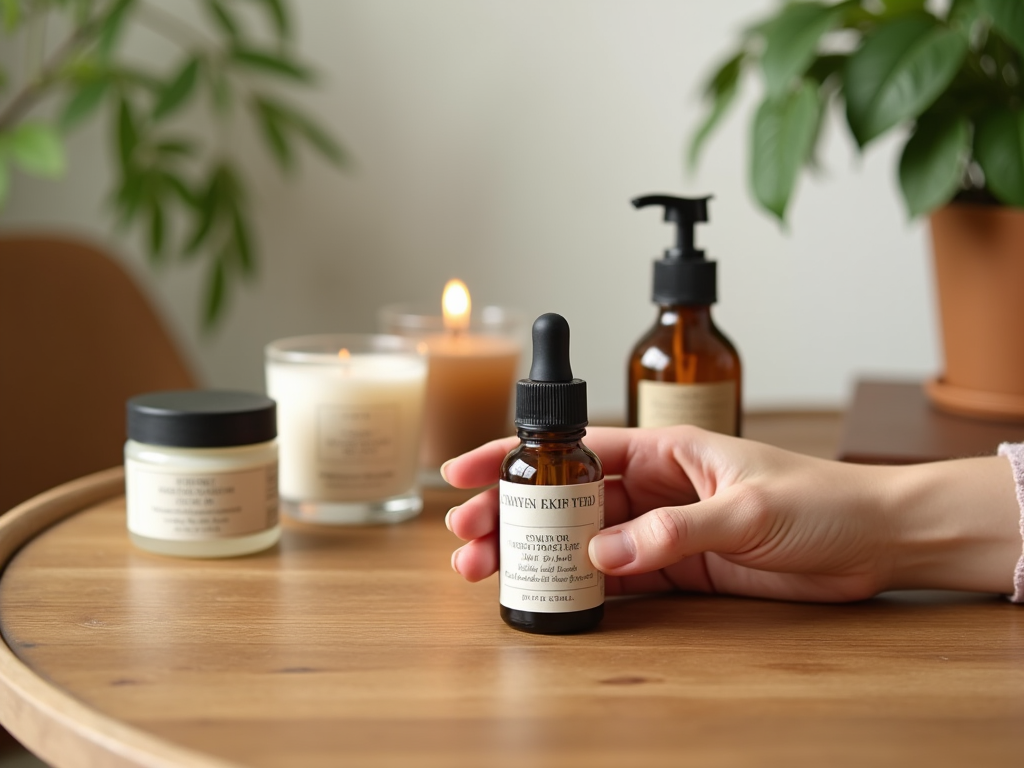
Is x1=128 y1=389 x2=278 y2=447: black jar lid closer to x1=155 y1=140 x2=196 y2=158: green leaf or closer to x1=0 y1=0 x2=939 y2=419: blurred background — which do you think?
x1=155 y1=140 x2=196 y2=158: green leaf

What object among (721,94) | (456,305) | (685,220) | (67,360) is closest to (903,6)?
(721,94)

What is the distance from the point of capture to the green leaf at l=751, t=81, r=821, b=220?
91 cm

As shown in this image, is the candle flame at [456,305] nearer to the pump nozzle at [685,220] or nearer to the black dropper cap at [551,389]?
the pump nozzle at [685,220]

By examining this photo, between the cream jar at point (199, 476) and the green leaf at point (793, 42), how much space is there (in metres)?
0.47

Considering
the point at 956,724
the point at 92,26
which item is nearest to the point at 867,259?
the point at 92,26

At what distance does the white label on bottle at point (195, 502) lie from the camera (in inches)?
29.6

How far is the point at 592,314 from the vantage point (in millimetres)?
1796

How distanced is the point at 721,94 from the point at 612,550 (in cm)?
65

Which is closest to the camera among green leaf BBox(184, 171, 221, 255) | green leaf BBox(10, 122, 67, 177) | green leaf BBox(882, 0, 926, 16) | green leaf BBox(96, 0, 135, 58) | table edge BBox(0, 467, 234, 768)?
table edge BBox(0, 467, 234, 768)

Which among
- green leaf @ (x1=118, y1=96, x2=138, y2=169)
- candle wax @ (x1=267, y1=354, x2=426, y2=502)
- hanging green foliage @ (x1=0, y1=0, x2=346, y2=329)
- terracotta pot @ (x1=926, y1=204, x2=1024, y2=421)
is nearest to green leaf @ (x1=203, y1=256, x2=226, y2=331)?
hanging green foliage @ (x1=0, y1=0, x2=346, y2=329)

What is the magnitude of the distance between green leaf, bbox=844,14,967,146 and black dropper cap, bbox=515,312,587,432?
398mm

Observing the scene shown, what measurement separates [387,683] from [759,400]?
136 cm

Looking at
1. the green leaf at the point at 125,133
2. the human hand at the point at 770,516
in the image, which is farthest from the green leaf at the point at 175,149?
the human hand at the point at 770,516

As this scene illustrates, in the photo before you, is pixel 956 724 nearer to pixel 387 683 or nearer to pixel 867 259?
pixel 387 683
